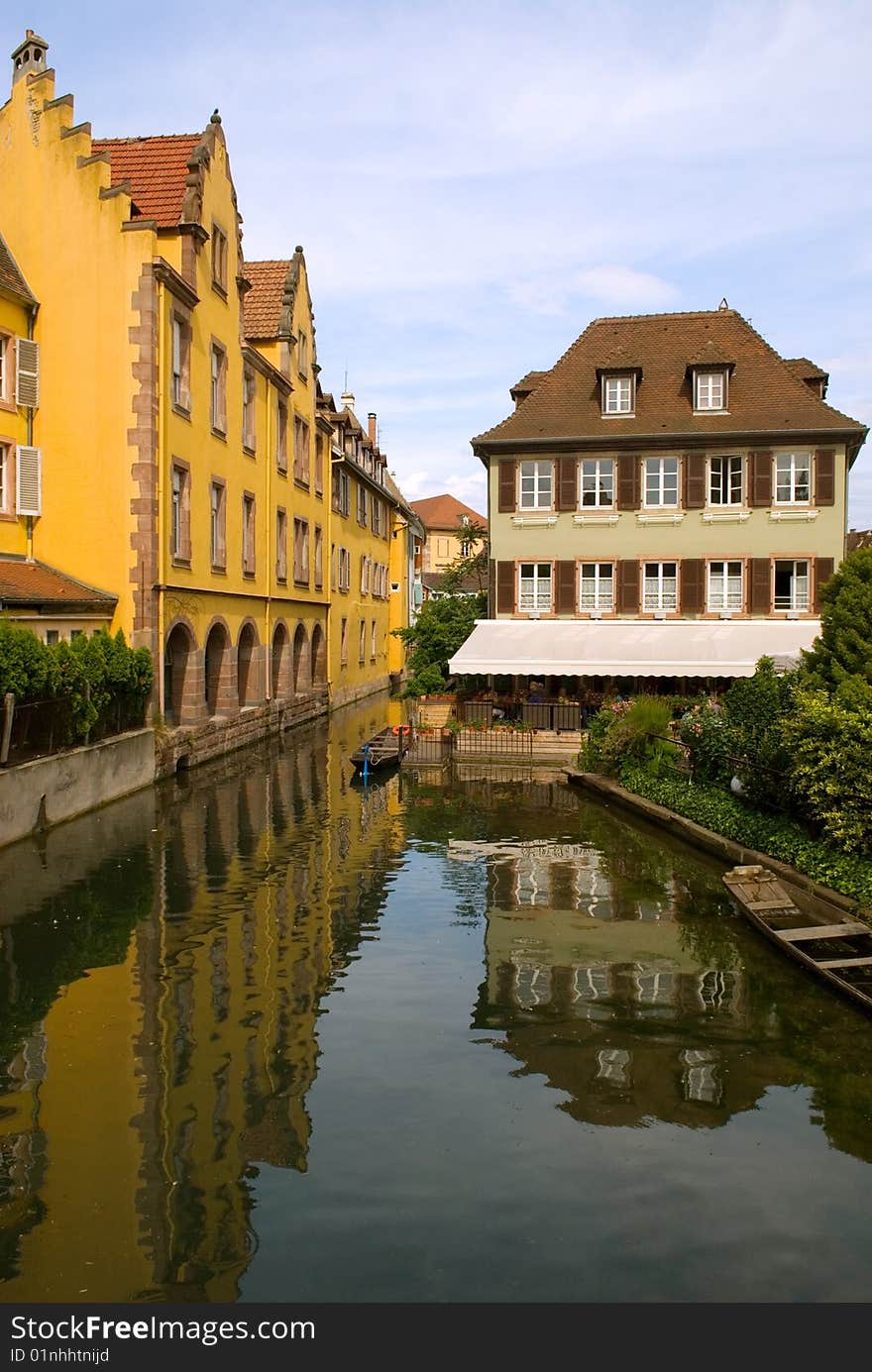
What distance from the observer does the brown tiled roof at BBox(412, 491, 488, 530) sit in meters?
117

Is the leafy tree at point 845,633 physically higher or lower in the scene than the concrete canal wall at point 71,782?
higher

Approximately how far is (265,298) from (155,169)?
402 inches

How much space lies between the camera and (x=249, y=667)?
33312mm

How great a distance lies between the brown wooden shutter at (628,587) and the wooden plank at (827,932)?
854 inches

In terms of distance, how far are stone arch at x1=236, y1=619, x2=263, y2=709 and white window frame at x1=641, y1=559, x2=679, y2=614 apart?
11676mm

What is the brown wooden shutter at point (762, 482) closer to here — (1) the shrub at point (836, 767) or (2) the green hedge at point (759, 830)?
(2) the green hedge at point (759, 830)

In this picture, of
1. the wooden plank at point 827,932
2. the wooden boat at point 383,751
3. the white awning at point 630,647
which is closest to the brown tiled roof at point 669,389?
the white awning at point 630,647

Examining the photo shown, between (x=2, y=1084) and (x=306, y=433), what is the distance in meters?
33.7

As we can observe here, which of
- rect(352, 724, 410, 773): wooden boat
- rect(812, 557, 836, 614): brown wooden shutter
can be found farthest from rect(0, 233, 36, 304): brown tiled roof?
rect(812, 557, 836, 614): brown wooden shutter

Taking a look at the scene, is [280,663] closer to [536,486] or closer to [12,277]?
[536,486]

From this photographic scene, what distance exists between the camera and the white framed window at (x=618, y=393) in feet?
110

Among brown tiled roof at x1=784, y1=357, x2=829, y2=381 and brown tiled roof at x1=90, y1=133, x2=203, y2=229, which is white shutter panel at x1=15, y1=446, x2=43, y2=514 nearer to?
brown tiled roof at x1=90, y1=133, x2=203, y2=229

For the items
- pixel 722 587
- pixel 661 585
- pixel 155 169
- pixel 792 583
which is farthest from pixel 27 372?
pixel 792 583
